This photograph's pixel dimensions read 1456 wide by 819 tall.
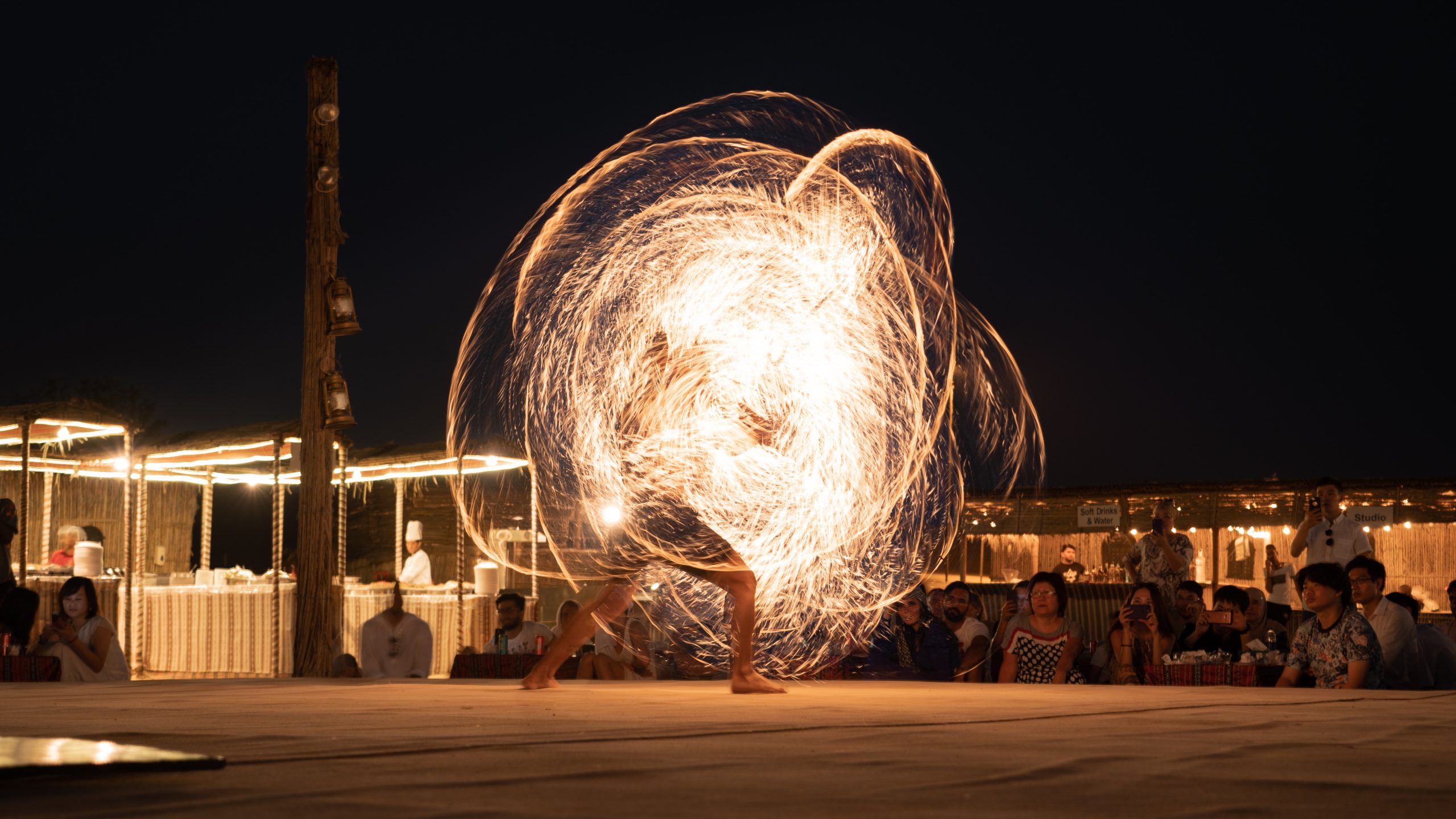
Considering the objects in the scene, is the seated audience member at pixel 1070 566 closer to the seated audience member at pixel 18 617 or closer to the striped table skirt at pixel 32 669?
the seated audience member at pixel 18 617

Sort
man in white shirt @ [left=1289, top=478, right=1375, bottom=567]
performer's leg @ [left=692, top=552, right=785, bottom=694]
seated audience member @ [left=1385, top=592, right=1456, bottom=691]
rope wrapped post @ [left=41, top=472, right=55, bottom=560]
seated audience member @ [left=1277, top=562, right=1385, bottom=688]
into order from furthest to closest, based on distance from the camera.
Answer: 1. rope wrapped post @ [left=41, top=472, right=55, bottom=560]
2. man in white shirt @ [left=1289, top=478, right=1375, bottom=567]
3. seated audience member @ [left=1385, top=592, right=1456, bottom=691]
4. seated audience member @ [left=1277, top=562, right=1385, bottom=688]
5. performer's leg @ [left=692, top=552, right=785, bottom=694]

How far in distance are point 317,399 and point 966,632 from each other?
525cm

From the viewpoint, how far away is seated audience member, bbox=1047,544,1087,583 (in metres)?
18.1

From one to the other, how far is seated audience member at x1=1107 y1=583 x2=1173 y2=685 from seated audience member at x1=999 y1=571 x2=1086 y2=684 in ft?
0.82

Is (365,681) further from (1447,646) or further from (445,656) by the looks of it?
(445,656)

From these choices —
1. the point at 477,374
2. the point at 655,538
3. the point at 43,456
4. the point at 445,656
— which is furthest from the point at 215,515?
the point at 655,538

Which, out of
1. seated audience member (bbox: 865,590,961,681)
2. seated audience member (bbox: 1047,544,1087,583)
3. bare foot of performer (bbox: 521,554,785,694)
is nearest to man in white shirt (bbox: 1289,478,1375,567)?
seated audience member (bbox: 865,590,961,681)

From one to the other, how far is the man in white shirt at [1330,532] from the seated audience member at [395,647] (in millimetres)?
6623

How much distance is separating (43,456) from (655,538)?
1407 centimetres

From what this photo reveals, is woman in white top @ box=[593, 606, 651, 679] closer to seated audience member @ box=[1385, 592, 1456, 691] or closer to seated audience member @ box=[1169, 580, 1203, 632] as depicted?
seated audience member @ box=[1169, 580, 1203, 632]

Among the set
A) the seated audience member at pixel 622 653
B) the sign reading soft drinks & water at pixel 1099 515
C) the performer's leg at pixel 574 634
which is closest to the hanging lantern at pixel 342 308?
the seated audience member at pixel 622 653

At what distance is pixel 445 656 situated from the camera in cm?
1571

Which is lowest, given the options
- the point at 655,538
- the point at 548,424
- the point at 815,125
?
the point at 655,538

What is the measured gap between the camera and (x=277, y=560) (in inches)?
612
